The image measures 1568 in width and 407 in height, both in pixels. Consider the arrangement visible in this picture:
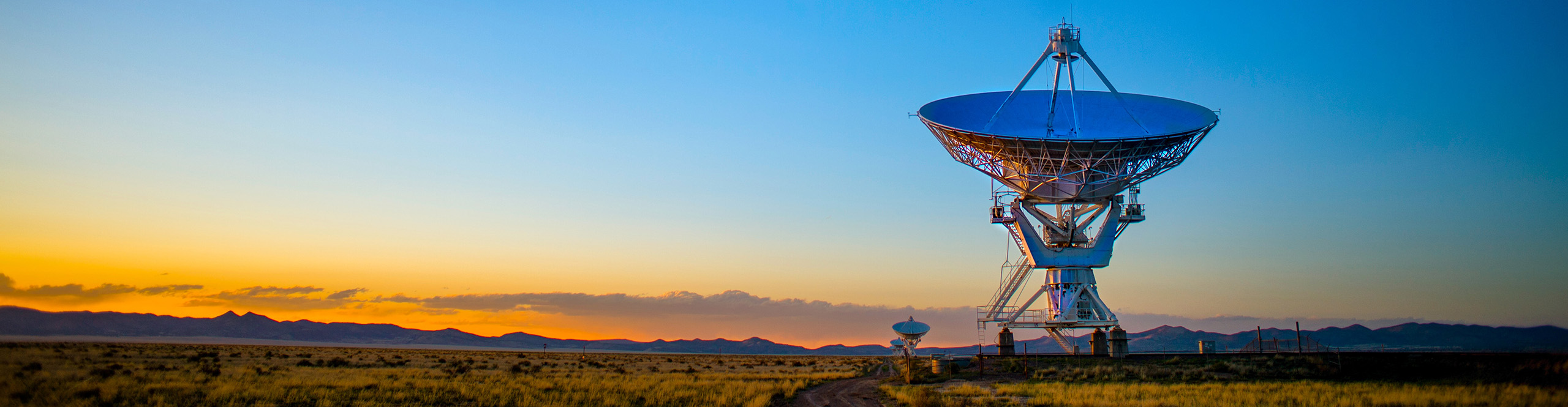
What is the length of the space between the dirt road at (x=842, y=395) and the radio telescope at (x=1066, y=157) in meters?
9.07

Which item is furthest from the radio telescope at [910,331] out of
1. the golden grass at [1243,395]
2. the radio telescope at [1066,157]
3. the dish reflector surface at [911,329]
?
the golden grass at [1243,395]

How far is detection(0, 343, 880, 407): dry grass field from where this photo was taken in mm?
18781

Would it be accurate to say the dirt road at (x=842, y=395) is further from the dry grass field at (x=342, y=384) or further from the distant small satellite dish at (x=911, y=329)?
the distant small satellite dish at (x=911, y=329)

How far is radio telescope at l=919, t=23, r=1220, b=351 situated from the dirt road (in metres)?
9.07

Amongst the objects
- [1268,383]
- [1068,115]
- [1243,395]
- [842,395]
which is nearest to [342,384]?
[842,395]

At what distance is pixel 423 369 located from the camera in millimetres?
36719

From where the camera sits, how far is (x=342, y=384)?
981 inches

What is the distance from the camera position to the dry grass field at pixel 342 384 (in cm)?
1878

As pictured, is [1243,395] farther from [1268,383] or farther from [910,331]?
[910,331]

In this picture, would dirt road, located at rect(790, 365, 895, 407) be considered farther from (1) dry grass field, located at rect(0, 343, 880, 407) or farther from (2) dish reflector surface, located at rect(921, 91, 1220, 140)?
(2) dish reflector surface, located at rect(921, 91, 1220, 140)

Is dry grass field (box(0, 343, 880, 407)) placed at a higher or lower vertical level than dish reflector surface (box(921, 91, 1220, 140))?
lower

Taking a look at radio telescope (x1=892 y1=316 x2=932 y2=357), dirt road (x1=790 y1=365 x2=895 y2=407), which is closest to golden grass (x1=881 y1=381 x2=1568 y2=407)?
dirt road (x1=790 y1=365 x2=895 y2=407)

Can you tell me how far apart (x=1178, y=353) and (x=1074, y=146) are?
32.6 feet

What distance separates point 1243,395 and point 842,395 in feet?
35.5
